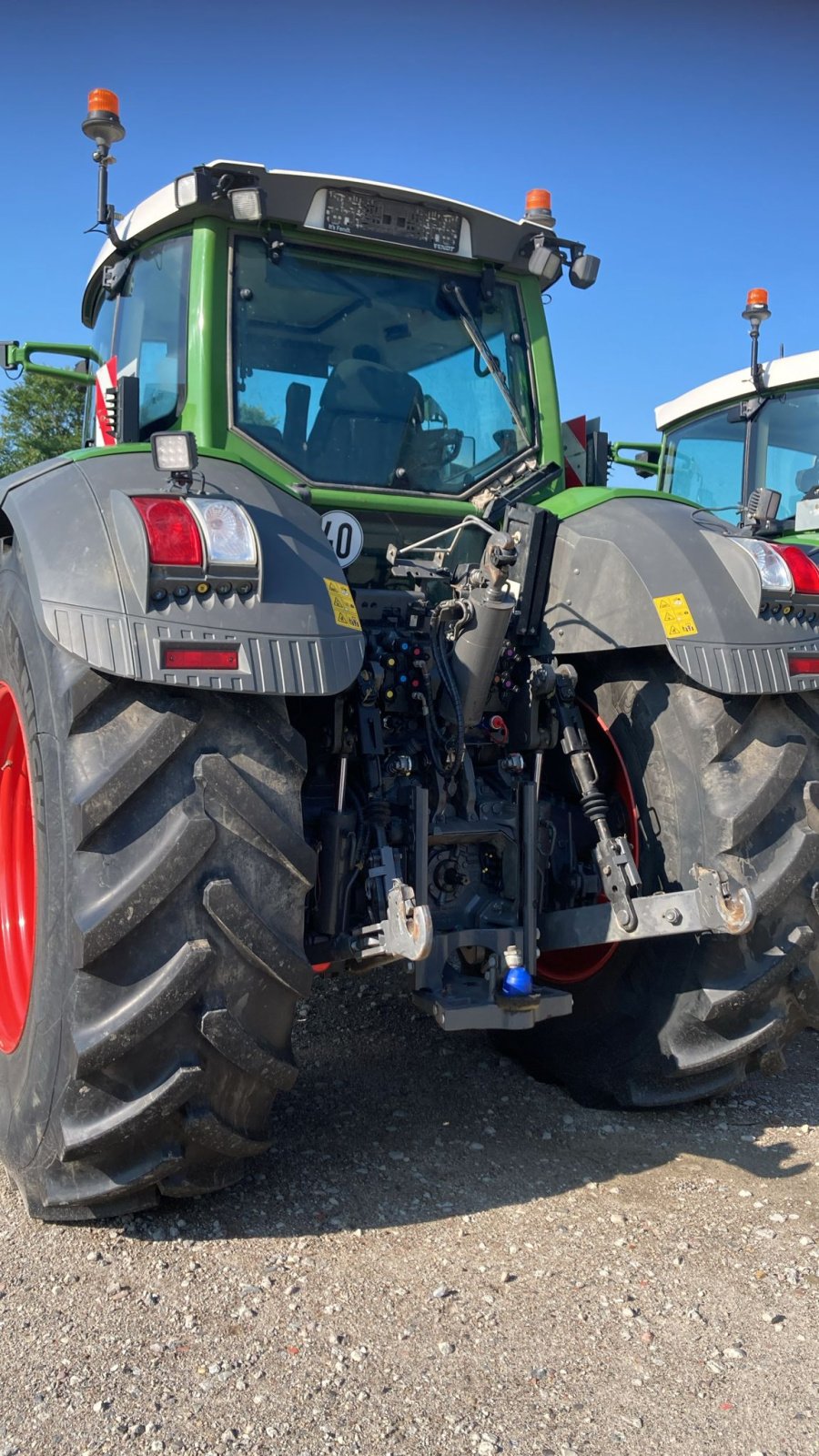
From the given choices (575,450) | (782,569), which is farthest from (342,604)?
(575,450)

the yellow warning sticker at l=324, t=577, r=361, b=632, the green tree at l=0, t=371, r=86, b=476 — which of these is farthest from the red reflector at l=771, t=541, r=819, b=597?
the green tree at l=0, t=371, r=86, b=476

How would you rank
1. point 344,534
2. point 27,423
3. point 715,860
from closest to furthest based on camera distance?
point 715,860 → point 344,534 → point 27,423

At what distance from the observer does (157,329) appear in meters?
3.59

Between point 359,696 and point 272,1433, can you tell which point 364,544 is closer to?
point 359,696

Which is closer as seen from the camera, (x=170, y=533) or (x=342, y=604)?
(x=170, y=533)

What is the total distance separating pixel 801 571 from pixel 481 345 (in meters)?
1.28

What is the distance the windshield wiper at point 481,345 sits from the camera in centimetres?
376

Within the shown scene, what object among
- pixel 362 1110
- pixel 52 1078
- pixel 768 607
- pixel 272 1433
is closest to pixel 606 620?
pixel 768 607

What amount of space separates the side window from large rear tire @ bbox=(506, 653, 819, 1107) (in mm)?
1551

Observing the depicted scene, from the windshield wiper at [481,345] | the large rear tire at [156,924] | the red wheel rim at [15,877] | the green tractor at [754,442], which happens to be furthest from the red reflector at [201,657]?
the green tractor at [754,442]

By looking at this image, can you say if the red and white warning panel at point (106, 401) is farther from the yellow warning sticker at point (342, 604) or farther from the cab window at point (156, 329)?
the yellow warning sticker at point (342, 604)

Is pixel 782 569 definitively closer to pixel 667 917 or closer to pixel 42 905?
pixel 667 917

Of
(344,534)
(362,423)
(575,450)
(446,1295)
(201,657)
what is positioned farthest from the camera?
(575,450)

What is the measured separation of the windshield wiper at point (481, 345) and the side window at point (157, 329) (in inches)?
33.2
